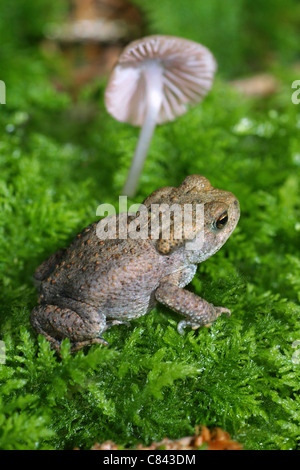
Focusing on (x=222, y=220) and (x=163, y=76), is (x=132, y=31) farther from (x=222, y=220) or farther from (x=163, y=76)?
(x=222, y=220)

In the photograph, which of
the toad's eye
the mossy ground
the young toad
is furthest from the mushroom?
the toad's eye

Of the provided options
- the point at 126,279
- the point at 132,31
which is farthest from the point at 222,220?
Result: the point at 132,31

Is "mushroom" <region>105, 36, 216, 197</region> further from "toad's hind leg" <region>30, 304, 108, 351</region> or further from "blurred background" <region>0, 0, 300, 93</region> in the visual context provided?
"blurred background" <region>0, 0, 300, 93</region>

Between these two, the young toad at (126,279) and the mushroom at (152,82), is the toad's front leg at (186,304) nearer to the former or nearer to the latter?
the young toad at (126,279)

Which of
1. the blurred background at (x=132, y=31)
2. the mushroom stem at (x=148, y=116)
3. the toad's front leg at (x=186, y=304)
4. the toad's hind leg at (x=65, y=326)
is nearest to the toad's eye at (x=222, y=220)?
the toad's front leg at (x=186, y=304)

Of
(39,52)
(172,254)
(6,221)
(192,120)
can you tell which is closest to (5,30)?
(39,52)
